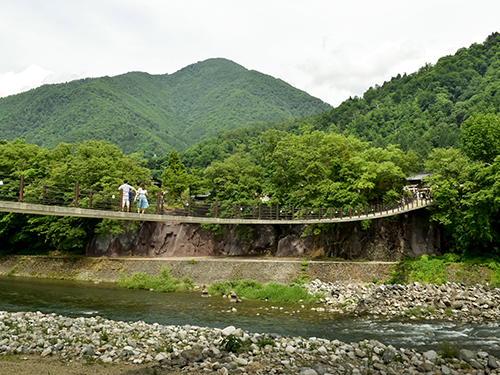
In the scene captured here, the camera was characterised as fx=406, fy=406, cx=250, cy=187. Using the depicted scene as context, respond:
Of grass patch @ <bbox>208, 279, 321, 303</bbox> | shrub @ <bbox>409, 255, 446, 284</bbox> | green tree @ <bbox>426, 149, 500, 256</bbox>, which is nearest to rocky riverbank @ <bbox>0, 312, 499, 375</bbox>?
grass patch @ <bbox>208, 279, 321, 303</bbox>

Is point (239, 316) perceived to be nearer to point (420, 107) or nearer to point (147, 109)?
point (420, 107)

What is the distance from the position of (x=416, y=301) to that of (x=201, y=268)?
12813mm

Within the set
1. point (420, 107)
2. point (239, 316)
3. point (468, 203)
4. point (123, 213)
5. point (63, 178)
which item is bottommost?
point (239, 316)

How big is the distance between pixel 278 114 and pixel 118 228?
115 m

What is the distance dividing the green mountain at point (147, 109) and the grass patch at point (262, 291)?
75.0 meters

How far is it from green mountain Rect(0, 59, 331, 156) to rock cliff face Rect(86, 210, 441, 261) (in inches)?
2423

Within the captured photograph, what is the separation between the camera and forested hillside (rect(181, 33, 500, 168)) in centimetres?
6116

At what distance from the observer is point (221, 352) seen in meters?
10.8

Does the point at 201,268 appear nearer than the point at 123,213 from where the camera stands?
No

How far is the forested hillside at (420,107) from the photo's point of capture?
61.2 meters

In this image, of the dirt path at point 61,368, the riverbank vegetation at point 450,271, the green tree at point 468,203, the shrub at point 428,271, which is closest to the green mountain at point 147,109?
the green tree at point 468,203

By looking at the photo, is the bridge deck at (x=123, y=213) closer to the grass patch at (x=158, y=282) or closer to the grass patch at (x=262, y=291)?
the grass patch at (x=262, y=291)

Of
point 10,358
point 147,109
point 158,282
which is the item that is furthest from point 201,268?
point 147,109

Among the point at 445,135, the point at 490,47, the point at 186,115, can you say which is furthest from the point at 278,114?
the point at 445,135
